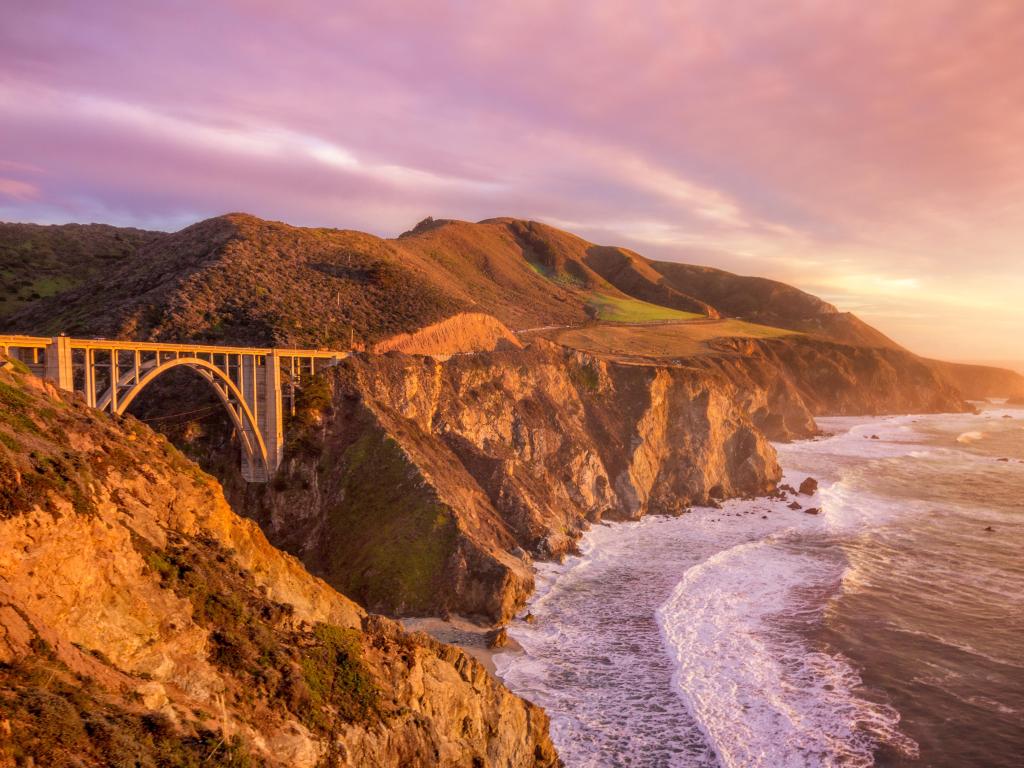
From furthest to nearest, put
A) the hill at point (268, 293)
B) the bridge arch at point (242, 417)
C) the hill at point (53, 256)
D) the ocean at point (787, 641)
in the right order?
the hill at point (53, 256) < the hill at point (268, 293) < the bridge arch at point (242, 417) < the ocean at point (787, 641)

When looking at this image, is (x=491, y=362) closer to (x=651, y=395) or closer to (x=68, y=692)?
(x=651, y=395)

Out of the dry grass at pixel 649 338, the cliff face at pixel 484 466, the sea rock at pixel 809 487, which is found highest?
the dry grass at pixel 649 338

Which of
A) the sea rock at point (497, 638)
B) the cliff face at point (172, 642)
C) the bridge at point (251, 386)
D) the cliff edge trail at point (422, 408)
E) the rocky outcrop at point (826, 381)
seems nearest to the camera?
the cliff face at point (172, 642)

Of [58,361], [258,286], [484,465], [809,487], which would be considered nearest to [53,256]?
[258,286]

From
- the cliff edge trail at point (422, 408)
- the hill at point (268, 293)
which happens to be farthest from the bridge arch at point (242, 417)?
the hill at point (268, 293)

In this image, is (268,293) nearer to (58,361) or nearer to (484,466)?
(484,466)

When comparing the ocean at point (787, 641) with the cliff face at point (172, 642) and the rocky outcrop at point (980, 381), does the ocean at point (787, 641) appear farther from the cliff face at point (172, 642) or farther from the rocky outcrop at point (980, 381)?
the rocky outcrop at point (980, 381)

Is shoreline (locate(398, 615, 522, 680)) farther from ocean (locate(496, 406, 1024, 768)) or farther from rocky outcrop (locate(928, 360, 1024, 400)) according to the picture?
rocky outcrop (locate(928, 360, 1024, 400))
